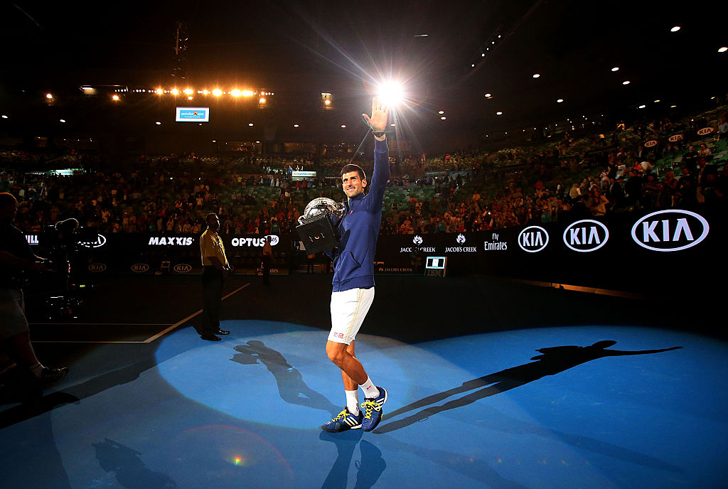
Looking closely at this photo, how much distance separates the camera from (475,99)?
84.7ft

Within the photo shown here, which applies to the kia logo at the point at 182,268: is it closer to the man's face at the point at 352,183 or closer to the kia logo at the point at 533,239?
the kia logo at the point at 533,239

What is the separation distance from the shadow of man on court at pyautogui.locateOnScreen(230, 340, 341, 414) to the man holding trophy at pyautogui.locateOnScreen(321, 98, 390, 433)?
430mm

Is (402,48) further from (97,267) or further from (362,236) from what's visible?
(97,267)

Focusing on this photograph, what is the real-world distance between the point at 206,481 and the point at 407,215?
64.7 feet

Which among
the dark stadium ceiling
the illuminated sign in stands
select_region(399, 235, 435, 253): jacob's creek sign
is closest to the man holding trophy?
the dark stadium ceiling

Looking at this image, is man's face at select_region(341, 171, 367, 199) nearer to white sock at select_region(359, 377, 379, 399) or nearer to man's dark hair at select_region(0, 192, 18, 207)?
white sock at select_region(359, 377, 379, 399)

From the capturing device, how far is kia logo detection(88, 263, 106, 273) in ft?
52.6

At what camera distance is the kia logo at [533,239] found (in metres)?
11.4

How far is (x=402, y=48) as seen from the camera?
17016 millimetres

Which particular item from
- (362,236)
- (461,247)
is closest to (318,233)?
(362,236)

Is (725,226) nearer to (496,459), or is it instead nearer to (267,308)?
(496,459)

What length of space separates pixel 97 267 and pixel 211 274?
14.5 m

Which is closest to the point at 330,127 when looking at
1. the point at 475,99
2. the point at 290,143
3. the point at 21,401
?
the point at 290,143

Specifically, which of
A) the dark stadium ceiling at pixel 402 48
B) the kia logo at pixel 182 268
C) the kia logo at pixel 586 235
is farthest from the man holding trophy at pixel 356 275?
the kia logo at pixel 182 268
